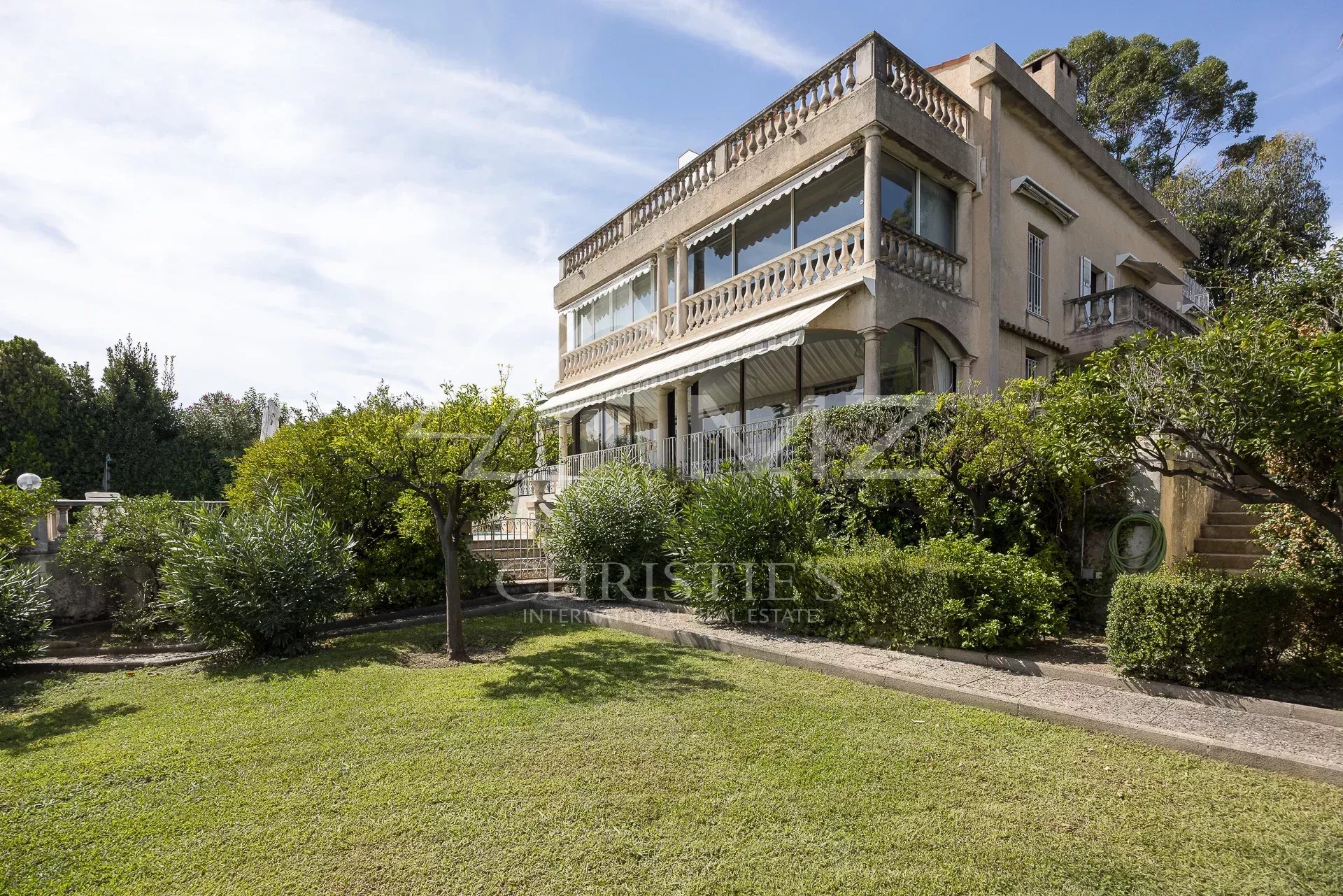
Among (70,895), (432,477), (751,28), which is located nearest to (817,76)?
(751,28)

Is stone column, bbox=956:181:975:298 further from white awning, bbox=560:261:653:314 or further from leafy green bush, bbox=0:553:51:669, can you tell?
leafy green bush, bbox=0:553:51:669

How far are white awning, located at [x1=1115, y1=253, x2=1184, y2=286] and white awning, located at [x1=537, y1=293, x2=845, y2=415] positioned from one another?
1273 centimetres

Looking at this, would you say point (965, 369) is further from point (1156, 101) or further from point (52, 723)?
point (1156, 101)

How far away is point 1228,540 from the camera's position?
370 inches

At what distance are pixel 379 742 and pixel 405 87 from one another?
26.3ft

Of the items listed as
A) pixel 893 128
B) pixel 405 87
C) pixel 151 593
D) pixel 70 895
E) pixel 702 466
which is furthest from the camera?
pixel 702 466

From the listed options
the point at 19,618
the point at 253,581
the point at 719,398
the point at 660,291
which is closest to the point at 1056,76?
the point at 660,291

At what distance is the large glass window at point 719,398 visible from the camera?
1730 cm

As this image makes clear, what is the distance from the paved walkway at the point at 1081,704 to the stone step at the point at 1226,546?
4.43 m

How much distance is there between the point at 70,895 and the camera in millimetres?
3480

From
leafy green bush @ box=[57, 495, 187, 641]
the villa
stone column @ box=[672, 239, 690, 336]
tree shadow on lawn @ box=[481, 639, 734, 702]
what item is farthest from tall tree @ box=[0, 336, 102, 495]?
tree shadow on lawn @ box=[481, 639, 734, 702]

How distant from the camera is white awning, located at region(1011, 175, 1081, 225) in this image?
1526cm

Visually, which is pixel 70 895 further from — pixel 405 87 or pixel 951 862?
pixel 405 87

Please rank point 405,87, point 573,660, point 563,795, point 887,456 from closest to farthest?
point 563,795, point 573,660, point 405,87, point 887,456
